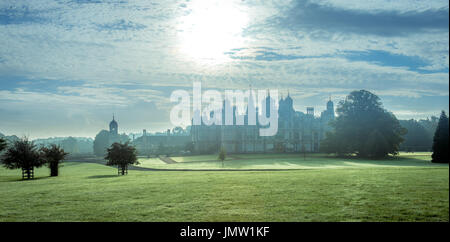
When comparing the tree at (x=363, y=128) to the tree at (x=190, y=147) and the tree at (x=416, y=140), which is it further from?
the tree at (x=190, y=147)

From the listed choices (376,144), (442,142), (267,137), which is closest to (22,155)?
(442,142)

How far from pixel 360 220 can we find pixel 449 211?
209cm

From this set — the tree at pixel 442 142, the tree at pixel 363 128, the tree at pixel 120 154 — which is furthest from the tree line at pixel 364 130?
the tree at pixel 120 154

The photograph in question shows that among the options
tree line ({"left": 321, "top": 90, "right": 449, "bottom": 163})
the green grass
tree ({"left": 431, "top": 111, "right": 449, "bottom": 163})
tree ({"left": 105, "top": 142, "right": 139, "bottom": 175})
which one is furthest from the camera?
tree line ({"left": 321, "top": 90, "right": 449, "bottom": 163})

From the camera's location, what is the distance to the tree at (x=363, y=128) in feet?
179

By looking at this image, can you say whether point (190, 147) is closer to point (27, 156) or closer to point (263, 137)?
point (263, 137)

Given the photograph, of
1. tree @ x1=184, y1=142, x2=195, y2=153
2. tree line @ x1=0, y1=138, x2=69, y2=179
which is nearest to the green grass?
tree line @ x1=0, y1=138, x2=69, y2=179

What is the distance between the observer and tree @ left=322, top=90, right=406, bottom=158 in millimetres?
54438

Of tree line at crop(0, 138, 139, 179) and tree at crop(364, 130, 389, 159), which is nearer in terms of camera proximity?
tree line at crop(0, 138, 139, 179)

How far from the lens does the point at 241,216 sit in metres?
8.00

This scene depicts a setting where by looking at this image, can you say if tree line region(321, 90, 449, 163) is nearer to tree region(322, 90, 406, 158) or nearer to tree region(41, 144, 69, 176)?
tree region(322, 90, 406, 158)

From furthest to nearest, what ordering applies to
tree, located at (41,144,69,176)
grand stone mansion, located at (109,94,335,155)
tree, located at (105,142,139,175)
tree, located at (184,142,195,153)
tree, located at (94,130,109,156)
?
tree, located at (94,130,109,156)
grand stone mansion, located at (109,94,335,155)
tree, located at (184,142,195,153)
tree, located at (105,142,139,175)
tree, located at (41,144,69,176)
